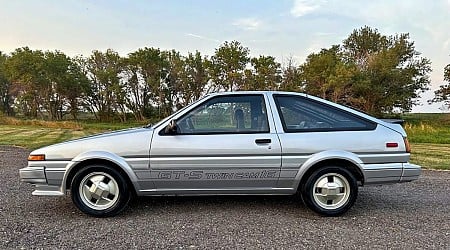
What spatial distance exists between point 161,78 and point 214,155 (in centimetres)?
3126

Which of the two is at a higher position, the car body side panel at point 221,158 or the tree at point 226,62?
the tree at point 226,62

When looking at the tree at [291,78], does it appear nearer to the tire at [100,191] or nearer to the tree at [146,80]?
the tree at [146,80]

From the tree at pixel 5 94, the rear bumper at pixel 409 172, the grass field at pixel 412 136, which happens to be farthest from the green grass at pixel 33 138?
the tree at pixel 5 94

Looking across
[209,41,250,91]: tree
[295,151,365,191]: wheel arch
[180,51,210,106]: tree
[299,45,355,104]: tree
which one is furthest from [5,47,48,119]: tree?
[295,151,365,191]: wheel arch

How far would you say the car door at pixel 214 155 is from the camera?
4.39 m

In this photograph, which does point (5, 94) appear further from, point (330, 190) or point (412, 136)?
point (330, 190)

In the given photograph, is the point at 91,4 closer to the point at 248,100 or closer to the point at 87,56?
the point at 248,100

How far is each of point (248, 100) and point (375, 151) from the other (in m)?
1.70

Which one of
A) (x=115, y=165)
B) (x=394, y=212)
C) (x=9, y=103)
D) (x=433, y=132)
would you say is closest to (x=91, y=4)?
(x=115, y=165)

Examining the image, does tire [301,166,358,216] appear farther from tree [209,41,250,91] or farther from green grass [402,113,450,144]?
tree [209,41,250,91]

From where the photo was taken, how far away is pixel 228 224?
4.22m

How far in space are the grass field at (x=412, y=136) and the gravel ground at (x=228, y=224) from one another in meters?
4.93

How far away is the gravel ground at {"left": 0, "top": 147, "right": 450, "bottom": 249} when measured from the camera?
3.63 meters

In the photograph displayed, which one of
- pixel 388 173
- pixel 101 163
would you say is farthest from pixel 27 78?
pixel 388 173
